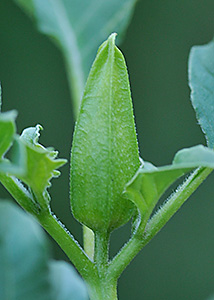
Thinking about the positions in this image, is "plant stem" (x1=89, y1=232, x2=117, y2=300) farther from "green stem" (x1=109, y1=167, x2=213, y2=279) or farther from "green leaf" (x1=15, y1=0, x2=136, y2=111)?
"green leaf" (x1=15, y1=0, x2=136, y2=111)

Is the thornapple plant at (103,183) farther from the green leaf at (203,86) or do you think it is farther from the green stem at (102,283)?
the green leaf at (203,86)

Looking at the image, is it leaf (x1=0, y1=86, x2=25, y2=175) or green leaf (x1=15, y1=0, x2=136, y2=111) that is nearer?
leaf (x1=0, y1=86, x2=25, y2=175)

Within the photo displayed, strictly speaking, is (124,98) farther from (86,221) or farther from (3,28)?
(3,28)

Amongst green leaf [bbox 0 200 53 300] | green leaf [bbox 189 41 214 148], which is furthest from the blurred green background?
green leaf [bbox 0 200 53 300]

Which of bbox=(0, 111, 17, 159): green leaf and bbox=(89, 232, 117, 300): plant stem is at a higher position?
bbox=(0, 111, 17, 159): green leaf

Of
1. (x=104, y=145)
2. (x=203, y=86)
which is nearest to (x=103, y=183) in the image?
(x=104, y=145)

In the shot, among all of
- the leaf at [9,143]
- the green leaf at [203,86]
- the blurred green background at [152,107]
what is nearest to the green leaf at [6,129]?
the leaf at [9,143]

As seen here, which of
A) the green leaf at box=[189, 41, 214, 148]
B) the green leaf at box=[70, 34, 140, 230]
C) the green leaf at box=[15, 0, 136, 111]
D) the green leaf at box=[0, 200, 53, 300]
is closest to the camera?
the green leaf at box=[0, 200, 53, 300]

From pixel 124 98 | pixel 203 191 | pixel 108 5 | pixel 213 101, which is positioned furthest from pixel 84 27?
pixel 203 191

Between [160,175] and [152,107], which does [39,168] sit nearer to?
[160,175]
